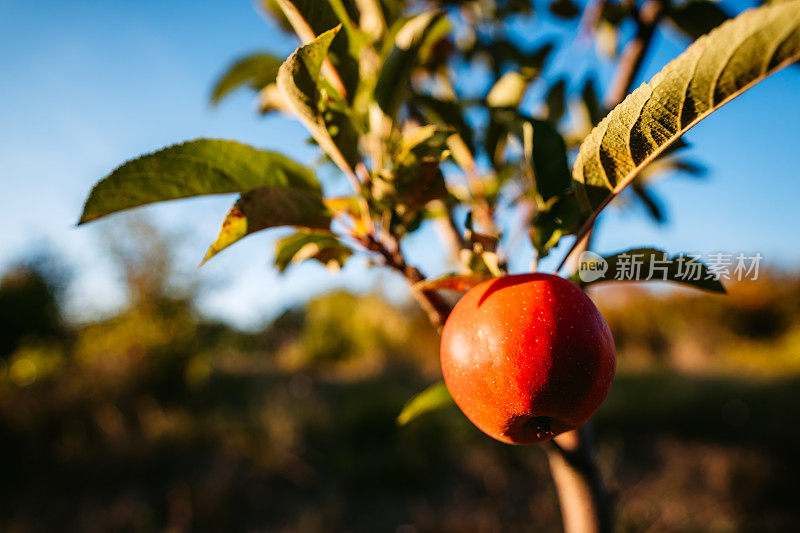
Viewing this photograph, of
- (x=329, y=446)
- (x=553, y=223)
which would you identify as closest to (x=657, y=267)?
(x=553, y=223)

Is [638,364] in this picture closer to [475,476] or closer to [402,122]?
[475,476]

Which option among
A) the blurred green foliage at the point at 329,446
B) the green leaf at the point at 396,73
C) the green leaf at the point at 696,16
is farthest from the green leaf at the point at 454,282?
the blurred green foliage at the point at 329,446

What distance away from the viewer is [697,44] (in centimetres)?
33

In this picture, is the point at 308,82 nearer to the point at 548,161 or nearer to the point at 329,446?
the point at 548,161

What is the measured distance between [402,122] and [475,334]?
2.14 feet

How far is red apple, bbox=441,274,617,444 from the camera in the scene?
44 centimetres

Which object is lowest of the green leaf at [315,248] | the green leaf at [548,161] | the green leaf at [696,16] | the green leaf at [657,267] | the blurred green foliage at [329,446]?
the blurred green foliage at [329,446]

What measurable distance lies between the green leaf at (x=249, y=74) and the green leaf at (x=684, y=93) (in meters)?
0.61

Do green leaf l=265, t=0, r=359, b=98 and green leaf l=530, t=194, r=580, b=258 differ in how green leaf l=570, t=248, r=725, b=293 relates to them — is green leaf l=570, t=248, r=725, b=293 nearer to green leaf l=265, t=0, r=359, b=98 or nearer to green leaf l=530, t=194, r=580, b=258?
green leaf l=530, t=194, r=580, b=258

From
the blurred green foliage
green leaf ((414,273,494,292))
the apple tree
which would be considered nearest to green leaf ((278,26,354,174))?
the apple tree

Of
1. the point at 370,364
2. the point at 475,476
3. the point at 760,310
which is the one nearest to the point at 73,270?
the point at 370,364

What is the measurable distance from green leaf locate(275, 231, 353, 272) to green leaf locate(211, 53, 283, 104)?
0.39 m

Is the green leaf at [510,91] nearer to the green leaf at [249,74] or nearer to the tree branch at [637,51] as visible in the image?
the tree branch at [637,51]

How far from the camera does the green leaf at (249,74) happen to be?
810 millimetres
